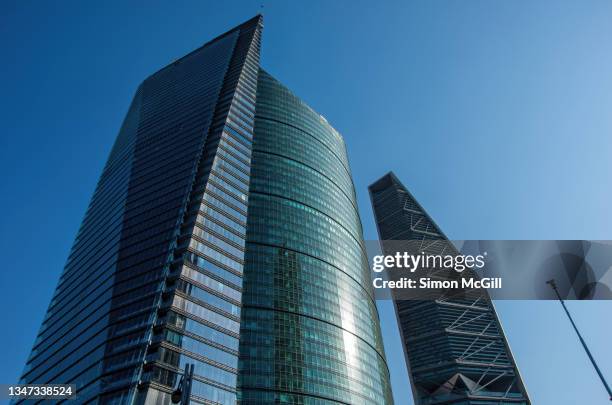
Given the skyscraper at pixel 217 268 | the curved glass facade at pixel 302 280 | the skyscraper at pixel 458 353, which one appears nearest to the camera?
the skyscraper at pixel 217 268

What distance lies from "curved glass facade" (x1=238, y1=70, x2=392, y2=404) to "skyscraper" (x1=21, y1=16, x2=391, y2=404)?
371 mm

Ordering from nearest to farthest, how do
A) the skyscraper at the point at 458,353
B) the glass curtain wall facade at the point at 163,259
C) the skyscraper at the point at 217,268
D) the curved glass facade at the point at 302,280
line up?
the glass curtain wall facade at the point at 163,259, the skyscraper at the point at 217,268, the curved glass facade at the point at 302,280, the skyscraper at the point at 458,353

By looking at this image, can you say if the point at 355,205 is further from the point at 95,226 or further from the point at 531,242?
the point at 531,242

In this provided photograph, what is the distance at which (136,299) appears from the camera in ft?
273

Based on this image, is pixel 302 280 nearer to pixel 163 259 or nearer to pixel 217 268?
pixel 217 268

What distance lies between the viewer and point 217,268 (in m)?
88.8

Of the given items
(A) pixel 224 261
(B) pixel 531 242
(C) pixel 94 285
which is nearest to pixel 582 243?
(B) pixel 531 242

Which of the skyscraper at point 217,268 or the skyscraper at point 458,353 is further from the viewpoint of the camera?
the skyscraper at point 458,353

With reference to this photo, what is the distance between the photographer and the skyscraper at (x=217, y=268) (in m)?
76.5

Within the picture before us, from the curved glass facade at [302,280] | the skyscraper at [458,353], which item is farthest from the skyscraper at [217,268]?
the skyscraper at [458,353]

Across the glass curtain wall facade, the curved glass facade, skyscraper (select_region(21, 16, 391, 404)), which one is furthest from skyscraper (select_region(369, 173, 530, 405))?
the glass curtain wall facade

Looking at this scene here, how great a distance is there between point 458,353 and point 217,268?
355 feet

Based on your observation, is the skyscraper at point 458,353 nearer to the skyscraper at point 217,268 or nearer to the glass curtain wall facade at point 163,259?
the skyscraper at point 217,268

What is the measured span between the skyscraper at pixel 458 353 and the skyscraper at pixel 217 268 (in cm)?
3753
